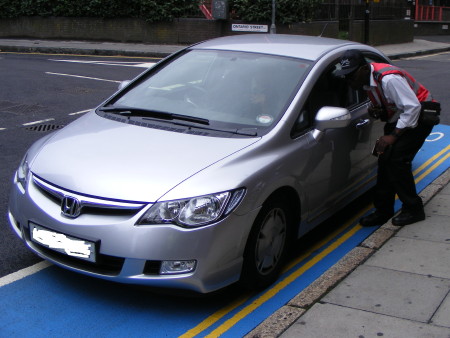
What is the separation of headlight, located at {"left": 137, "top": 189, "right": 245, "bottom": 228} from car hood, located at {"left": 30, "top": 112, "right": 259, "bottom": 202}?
0.30ft

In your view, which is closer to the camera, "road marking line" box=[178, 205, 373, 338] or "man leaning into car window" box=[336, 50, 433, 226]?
"road marking line" box=[178, 205, 373, 338]

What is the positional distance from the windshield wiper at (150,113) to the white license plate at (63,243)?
1292 millimetres

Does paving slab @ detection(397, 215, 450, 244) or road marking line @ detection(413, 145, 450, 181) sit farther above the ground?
paving slab @ detection(397, 215, 450, 244)

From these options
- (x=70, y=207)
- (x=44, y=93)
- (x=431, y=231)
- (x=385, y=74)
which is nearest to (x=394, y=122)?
(x=385, y=74)

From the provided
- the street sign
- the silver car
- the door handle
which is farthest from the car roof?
the street sign

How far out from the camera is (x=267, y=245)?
430 cm

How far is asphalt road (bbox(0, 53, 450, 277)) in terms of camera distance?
19.6 feet

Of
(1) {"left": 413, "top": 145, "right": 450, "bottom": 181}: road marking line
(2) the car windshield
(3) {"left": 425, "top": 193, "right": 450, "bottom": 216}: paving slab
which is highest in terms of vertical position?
(2) the car windshield

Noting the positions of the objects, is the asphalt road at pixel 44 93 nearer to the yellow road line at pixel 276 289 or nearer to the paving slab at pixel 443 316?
the yellow road line at pixel 276 289

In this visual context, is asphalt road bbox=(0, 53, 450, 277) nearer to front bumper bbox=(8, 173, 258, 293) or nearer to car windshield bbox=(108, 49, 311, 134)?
front bumper bbox=(8, 173, 258, 293)

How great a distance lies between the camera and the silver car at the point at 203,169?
12.3 ft

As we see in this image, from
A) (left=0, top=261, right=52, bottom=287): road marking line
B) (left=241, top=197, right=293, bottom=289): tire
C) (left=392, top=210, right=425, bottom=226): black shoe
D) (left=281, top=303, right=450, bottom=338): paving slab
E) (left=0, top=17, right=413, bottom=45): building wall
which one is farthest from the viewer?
(left=0, top=17, right=413, bottom=45): building wall

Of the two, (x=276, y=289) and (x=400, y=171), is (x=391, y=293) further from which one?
(x=400, y=171)

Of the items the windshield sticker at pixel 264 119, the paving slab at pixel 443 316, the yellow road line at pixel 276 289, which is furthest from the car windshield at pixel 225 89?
the paving slab at pixel 443 316
